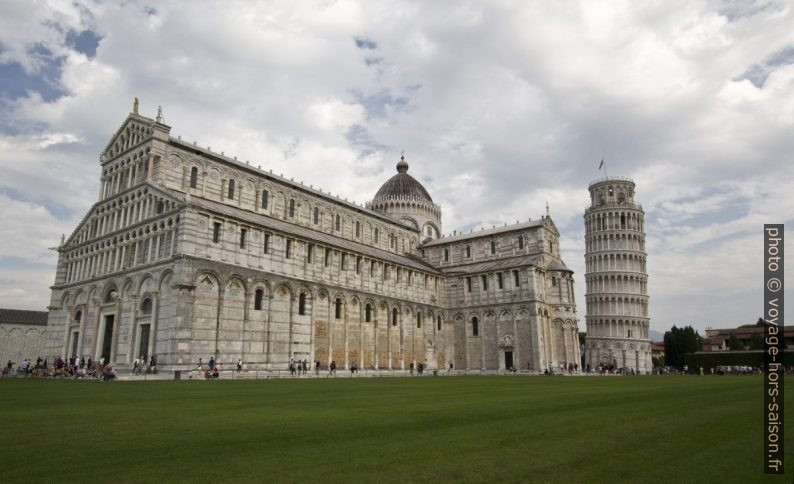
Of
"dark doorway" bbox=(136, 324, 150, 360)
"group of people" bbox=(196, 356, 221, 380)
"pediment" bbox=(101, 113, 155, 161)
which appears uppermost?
"pediment" bbox=(101, 113, 155, 161)

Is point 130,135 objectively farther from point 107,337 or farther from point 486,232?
point 486,232

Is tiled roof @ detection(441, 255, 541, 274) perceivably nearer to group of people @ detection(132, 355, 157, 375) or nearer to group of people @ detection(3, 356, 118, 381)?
group of people @ detection(132, 355, 157, 375)


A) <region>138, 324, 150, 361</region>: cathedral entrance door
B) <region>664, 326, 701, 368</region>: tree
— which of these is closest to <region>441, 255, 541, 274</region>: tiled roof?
<region>138, 324, 150, 361</region>: cathedral entrance door

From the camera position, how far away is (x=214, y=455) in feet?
25.3

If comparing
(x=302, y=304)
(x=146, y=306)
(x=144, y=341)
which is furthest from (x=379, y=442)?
(x=302, y=304)

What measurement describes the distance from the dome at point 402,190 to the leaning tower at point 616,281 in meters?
30.3

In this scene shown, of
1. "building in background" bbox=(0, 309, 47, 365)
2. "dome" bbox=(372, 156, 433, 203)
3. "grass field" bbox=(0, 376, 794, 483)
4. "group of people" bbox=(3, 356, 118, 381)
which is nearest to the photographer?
"grass field" bbox=(0, 376, 794, 483)

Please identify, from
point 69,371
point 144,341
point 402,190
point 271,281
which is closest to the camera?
point 69,371

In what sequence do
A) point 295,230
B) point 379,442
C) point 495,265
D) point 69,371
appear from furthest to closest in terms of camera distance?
point 495,265 → point 295,230 → point 69,371 → point 379,442

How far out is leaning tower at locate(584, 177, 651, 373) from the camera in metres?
80.0

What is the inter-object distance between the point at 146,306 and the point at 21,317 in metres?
32.1

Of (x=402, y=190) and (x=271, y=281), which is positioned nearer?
(x=271, y=281)

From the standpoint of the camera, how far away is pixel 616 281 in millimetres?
82188

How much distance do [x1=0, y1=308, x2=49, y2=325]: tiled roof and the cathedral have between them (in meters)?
16.5
